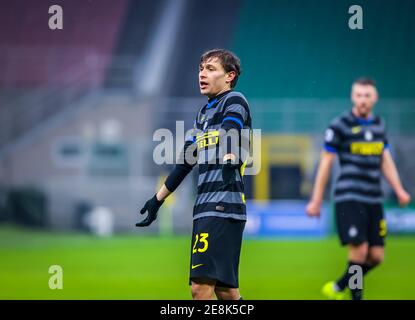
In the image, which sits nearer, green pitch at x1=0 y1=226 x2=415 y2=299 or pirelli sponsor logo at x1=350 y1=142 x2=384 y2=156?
pirelli sponsor logo at x1=350 y1=142 x2=384 y2=156

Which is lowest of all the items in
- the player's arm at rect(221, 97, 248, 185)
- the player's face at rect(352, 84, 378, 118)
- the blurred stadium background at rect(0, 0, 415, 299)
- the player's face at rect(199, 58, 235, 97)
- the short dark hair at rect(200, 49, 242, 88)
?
the player's arm at rect(221, 97, 248, 185)

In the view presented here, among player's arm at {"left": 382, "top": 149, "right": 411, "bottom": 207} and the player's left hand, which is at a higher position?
player's arm at {"left": 382, "top": 149, "right": 411, "bottom": 207}

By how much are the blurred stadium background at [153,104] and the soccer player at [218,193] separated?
41.3 ft

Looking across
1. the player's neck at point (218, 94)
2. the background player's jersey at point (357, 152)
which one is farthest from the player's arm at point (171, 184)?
the background player's jersey at point (357, 152)

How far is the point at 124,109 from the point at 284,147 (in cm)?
453

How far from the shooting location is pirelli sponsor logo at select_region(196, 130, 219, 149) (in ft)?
17.7

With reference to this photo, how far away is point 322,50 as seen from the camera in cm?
2259

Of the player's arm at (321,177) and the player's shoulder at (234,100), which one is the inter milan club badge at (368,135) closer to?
the player's arm at (321,177)

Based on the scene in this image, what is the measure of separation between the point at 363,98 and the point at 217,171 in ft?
10.2

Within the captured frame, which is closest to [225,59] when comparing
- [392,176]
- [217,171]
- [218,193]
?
[217,171]

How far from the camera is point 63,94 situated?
24.4 metres

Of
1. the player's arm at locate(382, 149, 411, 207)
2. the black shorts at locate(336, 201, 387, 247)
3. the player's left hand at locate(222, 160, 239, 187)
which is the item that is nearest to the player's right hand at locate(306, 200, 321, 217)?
the black shorts at locate(336, 201, 387, 247)

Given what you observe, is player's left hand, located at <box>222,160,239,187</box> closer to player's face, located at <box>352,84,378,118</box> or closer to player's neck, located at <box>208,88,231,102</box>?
player's neck, located at <box>208,88,231,102</box>

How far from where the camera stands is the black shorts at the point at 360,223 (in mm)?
8023
